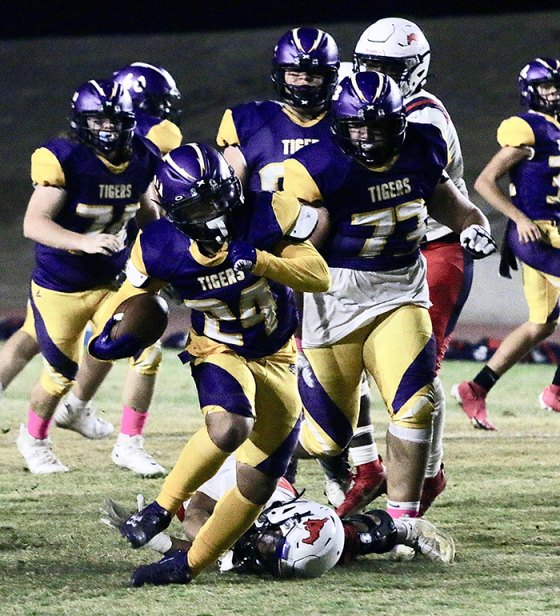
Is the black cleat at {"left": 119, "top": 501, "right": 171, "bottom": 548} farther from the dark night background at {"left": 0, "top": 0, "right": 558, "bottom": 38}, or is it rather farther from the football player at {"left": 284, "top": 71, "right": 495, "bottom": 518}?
the dark night background at {"left": 0, "top": 0, "right": 558, "bottom": 38}

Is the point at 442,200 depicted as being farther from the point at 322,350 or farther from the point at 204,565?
the point at 204,565

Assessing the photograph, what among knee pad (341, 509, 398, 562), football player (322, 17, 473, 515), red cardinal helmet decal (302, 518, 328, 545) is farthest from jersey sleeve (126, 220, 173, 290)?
football player (322, 17, 473, 515)

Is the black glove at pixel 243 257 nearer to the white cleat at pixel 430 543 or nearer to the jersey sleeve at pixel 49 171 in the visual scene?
the white cleat at pixel 430 543

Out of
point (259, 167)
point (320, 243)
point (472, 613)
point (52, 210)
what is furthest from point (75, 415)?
point (472, 613)

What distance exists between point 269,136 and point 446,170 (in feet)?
2.14

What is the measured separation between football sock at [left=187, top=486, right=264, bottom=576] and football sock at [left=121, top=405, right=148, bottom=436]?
1.96 m

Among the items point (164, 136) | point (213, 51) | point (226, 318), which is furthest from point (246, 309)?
point (213, 51)

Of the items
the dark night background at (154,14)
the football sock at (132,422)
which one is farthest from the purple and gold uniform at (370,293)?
the dark night background at (154,14)

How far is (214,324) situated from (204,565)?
691 mm

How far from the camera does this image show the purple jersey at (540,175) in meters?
6.77

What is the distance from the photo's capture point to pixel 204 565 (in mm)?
4039

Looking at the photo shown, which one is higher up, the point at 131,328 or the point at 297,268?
the point at 297,268

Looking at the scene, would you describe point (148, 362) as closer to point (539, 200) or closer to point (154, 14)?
point (539, 200)

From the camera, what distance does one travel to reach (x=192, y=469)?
156 inches
